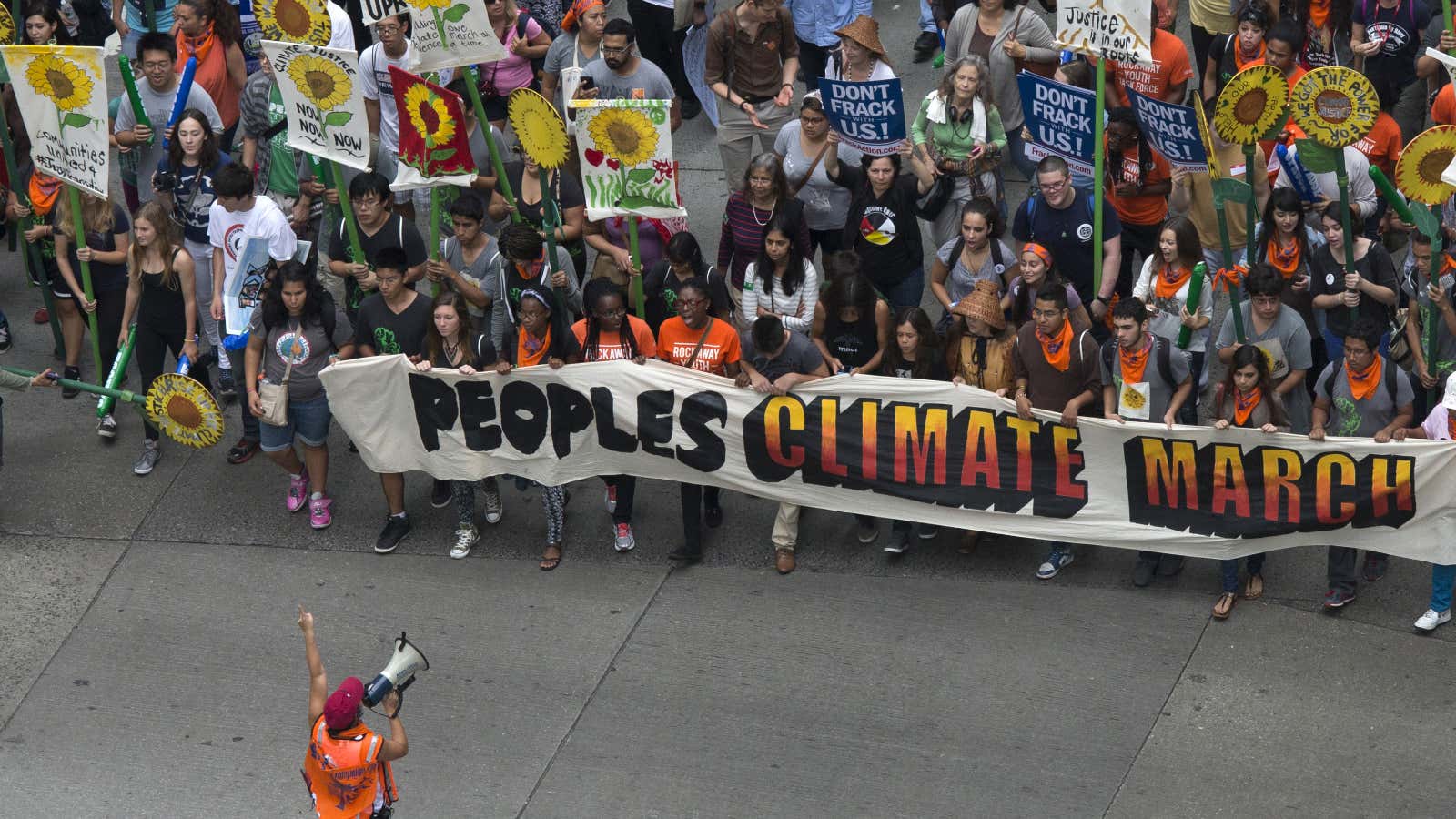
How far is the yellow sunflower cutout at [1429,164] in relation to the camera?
9.44 meters

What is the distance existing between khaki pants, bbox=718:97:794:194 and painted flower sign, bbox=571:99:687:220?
2048 mm

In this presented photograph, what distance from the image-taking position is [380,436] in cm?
1090

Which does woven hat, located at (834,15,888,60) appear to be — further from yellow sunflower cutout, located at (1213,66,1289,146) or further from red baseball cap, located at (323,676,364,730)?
red baseball cap, located at (323,676,364,730)

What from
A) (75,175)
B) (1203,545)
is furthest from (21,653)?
(1203,545)

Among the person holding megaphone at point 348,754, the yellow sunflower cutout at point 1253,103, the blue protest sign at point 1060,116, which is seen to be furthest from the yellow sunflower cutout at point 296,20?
the yellow sunflower cutout at point 1253,103

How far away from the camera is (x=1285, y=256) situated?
1022 centimetres

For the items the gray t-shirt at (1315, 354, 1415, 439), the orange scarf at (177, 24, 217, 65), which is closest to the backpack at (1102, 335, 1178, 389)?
the gray t-shirt at (1315, 354, 1415, 439)

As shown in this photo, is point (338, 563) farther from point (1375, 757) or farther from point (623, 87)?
point (1375, 757)

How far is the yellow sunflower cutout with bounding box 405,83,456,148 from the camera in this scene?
34.6ft

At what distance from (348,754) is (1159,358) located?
4.13 m

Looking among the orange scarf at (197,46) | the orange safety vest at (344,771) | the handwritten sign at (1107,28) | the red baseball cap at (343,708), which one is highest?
the handwritten sign at (1107,28)

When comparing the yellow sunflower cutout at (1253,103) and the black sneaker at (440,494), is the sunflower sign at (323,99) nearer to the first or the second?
the black sneaker at (440,494)

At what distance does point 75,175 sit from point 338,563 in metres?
2.62

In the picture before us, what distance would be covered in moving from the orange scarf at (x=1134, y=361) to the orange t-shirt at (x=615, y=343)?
213 cm
